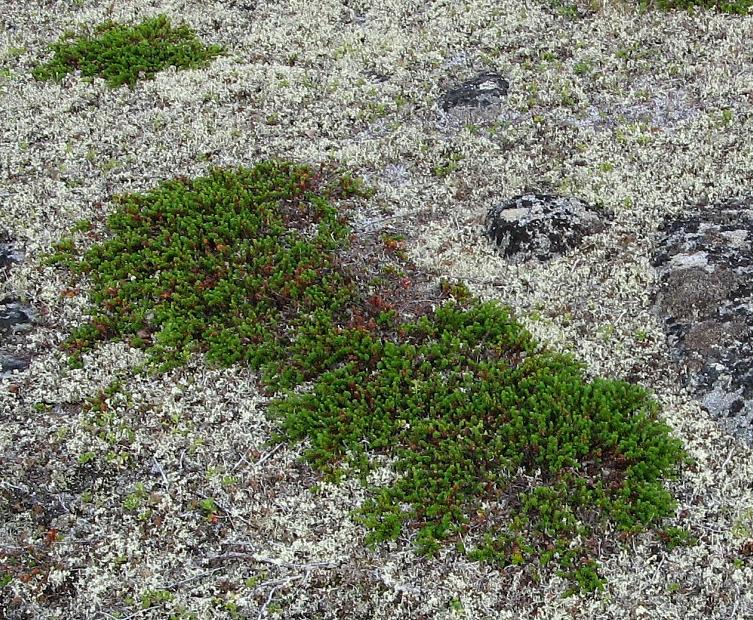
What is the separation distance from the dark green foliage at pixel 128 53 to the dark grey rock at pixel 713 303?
10.4 m

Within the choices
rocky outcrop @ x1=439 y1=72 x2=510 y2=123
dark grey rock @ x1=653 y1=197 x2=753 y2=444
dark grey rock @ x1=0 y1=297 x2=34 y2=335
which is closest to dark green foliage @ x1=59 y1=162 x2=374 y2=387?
dark grey rock @ x1=0 y1=297 x2=34 y2=335

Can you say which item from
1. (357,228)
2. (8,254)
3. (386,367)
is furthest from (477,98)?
(8,254)

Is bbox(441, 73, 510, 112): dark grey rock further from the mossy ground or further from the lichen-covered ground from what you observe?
the mossy ground

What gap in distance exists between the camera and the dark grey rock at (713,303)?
8844mm

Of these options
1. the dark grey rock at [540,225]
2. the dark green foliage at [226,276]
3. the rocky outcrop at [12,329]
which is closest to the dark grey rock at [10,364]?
the rocky outcrop at [12,329]

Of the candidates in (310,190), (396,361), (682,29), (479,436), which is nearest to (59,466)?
(396,361)

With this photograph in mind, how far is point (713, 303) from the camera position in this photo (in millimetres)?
9719

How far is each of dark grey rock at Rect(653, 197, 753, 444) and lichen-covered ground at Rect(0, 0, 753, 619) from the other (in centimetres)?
24

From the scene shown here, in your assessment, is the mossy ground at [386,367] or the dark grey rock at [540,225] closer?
the mossy ground at [386,367]

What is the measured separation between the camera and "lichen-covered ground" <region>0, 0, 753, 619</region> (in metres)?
7.75

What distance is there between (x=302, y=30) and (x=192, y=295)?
8.52 m

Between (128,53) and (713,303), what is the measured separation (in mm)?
12555

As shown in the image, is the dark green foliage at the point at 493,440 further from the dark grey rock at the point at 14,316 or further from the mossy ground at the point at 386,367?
the dark grey rock at the point at 14,316

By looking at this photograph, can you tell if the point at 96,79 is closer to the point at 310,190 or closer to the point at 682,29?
the point at 310,190
